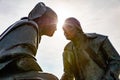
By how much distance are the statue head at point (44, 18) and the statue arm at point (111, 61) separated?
89.1 inches

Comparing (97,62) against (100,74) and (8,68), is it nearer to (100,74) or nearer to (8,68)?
(100,74)

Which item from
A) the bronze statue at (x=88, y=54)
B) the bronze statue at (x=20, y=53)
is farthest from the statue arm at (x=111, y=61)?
the bronze statue at (x=20, y=53)

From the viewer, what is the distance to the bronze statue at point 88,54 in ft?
27.7

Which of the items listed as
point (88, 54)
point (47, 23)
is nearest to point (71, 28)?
point (88, 54)

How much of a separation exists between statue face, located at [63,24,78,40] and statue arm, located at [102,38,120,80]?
0.67 m

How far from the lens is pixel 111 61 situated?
27.8 ft

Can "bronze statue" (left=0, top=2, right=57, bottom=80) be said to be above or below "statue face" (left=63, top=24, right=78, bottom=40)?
above

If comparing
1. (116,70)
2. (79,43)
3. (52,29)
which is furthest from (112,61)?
(52,29)

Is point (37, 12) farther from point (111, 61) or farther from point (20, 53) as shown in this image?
point (111, 61)

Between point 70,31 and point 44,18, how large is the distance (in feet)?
7.79

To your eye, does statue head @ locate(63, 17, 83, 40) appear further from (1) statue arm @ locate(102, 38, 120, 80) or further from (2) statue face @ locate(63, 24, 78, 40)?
(1) statue arm @ locate(102, 38, 120, 80)

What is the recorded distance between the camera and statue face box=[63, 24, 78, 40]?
8555 millimetres

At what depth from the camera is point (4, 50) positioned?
5387mm

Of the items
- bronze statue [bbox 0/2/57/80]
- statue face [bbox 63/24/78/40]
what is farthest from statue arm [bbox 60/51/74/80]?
bronze statue [bbox 0/2/57/80]
